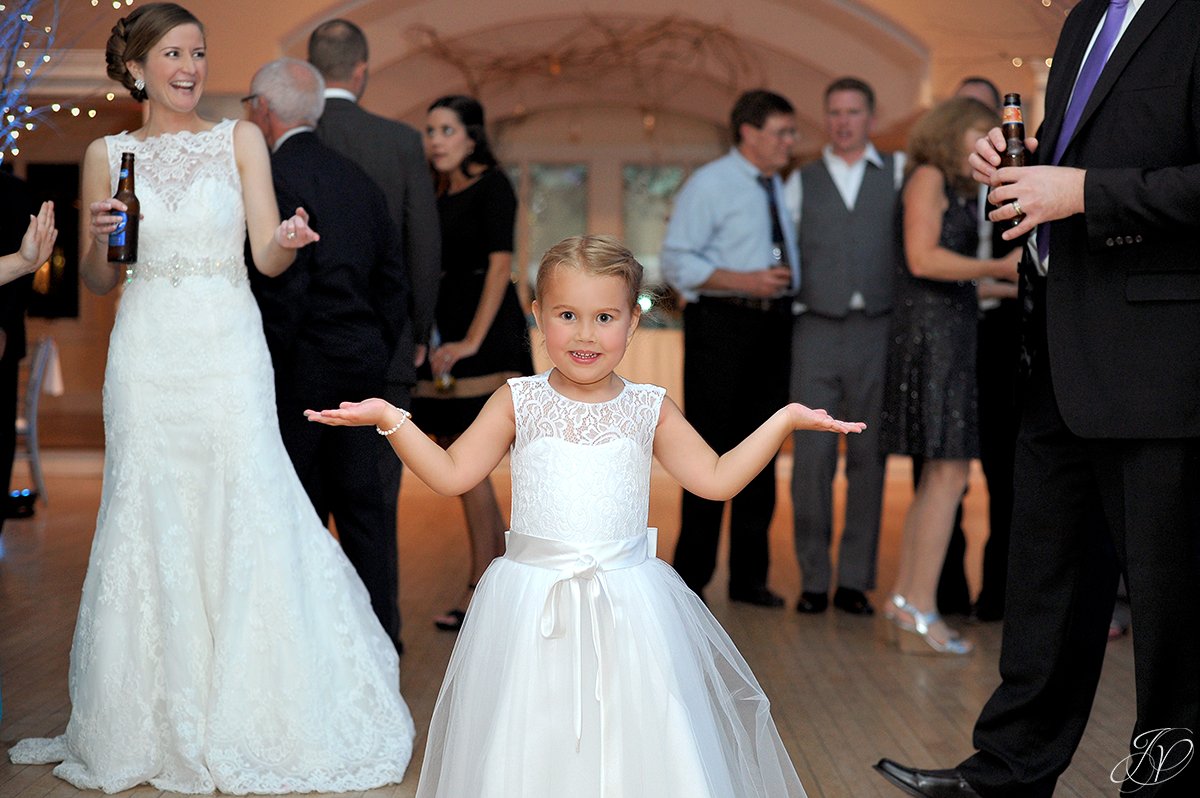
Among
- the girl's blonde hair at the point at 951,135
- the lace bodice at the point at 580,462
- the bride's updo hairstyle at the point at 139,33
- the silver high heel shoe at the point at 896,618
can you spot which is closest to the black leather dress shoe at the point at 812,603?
the silver high heel shoe at the point at 896,618

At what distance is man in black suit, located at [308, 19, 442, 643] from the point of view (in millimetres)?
4219

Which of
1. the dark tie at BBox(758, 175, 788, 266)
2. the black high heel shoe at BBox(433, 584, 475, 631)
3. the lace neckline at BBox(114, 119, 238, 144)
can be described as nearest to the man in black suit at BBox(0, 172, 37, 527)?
the lace neckline at BBox(114, 119, 238, 144)

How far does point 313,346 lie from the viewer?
12.0 feet

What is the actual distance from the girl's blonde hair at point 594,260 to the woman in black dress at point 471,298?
93.4 inches

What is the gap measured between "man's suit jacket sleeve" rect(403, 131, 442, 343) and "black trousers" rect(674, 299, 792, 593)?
118 centimetres

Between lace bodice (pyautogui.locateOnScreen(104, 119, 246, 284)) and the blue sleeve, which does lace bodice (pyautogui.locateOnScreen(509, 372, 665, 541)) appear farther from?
the blue sleeve

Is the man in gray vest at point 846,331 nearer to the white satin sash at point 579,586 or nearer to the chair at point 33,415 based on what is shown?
the white satin sash at point 579,586

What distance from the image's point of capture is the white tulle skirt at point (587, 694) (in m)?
2.19

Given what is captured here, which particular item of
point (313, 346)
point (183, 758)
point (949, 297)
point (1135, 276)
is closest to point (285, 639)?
point (183, 758)

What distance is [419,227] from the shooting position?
169 inches

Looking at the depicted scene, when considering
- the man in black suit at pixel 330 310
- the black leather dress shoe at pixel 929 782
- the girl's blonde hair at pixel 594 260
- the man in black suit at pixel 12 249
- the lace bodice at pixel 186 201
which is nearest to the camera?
the girl's blonde hair at pixel 594 260

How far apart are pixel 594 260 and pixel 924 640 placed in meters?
2.60

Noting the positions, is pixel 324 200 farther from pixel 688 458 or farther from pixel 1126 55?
pixel 1126 55

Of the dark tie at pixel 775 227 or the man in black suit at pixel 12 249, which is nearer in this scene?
the man in black suit at pixel 12 249
